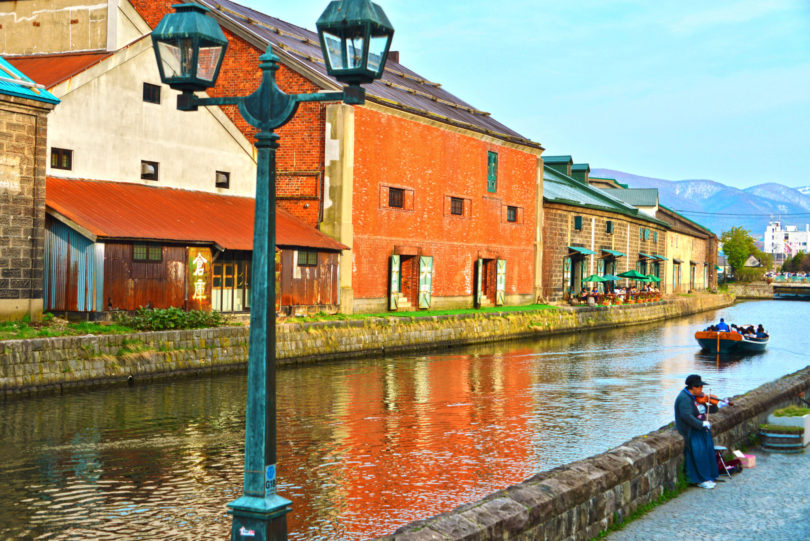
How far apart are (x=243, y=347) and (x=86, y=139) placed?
27.1 feet

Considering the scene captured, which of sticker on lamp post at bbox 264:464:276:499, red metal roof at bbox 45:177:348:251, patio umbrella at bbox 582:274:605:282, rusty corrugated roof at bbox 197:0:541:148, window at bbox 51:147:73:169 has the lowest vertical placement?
sticker on lamp post at bbox 264:464:276:499

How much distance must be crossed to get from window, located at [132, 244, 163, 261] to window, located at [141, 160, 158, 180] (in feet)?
16.3

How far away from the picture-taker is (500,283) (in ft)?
153

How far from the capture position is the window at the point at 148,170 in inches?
1193

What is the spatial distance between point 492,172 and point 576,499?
38.2 metres

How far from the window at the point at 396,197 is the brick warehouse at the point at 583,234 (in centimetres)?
1604

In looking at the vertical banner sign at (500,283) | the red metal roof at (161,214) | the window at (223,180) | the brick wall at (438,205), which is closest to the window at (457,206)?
the brick wall at (438,205)

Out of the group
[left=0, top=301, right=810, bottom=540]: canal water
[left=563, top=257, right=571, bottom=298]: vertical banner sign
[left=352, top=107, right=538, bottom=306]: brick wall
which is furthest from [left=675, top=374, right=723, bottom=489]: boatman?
[left=563, top=257, right=571, bottom=298]: vertical banner sign

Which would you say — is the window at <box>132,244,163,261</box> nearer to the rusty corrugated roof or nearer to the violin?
the rusty corrugated roof

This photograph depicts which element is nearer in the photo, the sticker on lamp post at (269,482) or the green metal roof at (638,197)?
the sticker on lamp post at (269,482)

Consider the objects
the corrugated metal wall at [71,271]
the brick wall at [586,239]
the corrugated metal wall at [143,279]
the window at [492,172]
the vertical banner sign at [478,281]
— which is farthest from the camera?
A: the brick wall at [586,239]

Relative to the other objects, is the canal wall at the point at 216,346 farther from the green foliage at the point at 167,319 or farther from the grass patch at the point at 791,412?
the grass patch at the point at 791,412

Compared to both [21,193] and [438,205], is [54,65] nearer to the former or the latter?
[21,193]

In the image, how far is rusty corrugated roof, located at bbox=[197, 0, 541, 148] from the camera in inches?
1453
